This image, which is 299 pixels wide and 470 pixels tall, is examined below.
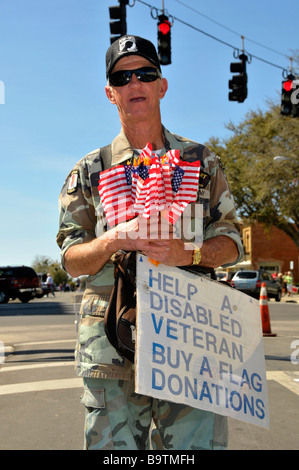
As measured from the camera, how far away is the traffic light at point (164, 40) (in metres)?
12.5

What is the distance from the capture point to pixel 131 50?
2.38 meters

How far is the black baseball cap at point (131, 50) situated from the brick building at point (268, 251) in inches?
2539

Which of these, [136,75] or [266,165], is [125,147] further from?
[266,165]

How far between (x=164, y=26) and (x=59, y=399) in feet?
30.9

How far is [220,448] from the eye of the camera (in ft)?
7.08

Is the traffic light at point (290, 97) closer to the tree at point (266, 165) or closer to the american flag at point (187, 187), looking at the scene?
the american flag at point (187, 187)

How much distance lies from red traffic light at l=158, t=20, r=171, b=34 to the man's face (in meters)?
10.8

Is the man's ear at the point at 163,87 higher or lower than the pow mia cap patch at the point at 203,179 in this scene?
higher

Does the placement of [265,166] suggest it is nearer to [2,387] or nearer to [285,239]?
[2,387]

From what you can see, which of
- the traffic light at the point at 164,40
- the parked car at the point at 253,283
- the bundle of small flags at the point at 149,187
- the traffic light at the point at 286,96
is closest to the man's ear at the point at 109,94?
the bundle of small flags at the point at 149,187

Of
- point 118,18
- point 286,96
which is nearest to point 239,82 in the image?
point 286,96

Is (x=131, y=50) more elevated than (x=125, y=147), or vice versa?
(x=131, y=50)
